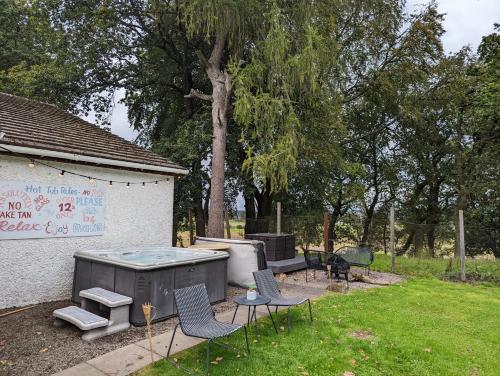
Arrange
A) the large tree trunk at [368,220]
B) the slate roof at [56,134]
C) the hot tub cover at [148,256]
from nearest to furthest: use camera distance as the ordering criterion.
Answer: the hot tub cover at [148,256] → the slate roof at [56,134] → the large tree trunk at [368,220]

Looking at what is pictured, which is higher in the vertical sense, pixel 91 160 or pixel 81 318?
pixel 91 160

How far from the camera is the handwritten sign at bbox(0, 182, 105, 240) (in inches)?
260

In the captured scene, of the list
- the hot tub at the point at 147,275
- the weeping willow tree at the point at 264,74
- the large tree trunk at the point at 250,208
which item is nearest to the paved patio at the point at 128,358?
the hot tub at the point at 147,275

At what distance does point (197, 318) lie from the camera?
4.89 metres

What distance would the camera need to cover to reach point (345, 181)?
2089 centimetres

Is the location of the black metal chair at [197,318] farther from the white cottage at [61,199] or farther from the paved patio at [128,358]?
the white cottage at [61,199]

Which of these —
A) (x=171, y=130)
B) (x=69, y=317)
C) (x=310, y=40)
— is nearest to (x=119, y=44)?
(x=171, y=130)

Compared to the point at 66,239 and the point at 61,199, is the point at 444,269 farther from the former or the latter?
the point at 61,199

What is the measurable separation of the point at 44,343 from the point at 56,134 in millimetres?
5061

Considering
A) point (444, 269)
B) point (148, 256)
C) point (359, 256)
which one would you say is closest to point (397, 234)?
point (444, 269)

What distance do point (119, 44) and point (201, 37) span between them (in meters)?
3.47

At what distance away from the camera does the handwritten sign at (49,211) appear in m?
6.59

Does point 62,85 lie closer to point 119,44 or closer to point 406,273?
point 119,44

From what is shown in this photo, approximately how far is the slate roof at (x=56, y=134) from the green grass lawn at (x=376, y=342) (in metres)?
5.00
